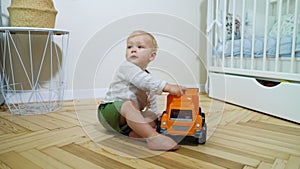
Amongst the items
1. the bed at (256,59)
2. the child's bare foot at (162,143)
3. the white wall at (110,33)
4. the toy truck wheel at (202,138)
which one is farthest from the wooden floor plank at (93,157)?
the bed at (256,59)

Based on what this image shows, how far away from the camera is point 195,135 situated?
2.07ft

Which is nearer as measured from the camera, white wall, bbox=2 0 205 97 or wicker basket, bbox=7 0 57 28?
wicker basket, bbox=7 0 57 28

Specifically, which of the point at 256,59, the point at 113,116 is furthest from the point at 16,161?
the point at 256,59

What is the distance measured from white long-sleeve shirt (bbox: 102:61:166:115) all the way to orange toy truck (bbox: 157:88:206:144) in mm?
65

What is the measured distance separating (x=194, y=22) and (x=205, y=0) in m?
0.18

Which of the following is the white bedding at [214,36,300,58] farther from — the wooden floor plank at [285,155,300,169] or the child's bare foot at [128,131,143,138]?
the child's bare foot at [128,131,143,138]

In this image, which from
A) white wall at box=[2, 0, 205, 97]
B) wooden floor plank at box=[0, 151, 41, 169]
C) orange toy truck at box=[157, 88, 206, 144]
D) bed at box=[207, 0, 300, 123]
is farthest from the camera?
white wall at box=[2, 0, 205, 97]

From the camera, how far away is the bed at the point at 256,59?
0.94 m

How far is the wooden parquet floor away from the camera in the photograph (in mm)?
540

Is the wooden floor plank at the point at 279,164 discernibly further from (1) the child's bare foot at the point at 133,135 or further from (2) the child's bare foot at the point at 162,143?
(1) the child's bare foot at the point at 133,135

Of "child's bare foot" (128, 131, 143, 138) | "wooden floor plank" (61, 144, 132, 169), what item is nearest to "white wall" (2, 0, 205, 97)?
"child's bare foot" (128, 131, 143, 138)

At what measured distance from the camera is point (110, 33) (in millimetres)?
1346

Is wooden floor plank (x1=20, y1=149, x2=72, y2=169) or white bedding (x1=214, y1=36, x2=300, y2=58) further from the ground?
white bedding (x1=214, y1=36, x2=300, y2=58)

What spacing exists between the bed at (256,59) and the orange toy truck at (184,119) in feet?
1.58
